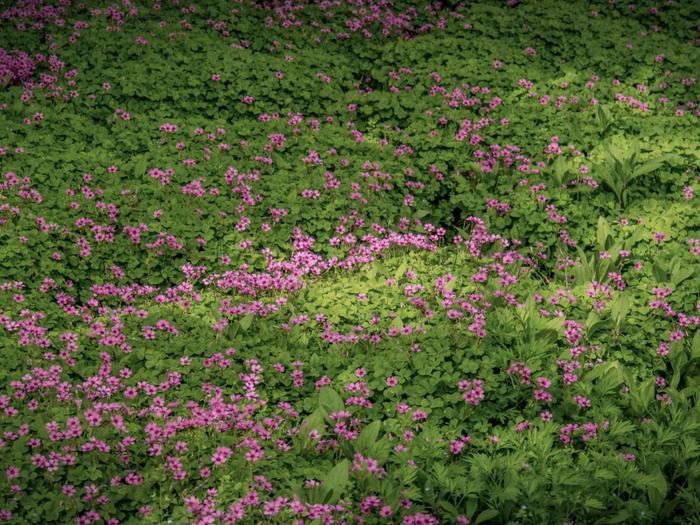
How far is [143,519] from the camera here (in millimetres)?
4113

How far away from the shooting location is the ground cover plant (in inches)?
168

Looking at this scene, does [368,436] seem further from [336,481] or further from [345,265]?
[345,265]

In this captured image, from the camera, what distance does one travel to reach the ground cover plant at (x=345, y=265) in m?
4.28

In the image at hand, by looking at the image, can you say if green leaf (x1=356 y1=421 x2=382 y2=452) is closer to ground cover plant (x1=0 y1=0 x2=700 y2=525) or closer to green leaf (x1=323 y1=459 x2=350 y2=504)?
ground cover plant (x1=0 y1=0 x2=700 y2=525)

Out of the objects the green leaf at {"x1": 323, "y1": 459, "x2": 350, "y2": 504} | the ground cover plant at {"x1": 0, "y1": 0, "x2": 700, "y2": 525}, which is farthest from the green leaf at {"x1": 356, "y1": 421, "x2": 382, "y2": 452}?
the green leaf at {"x1": 323, "y1": 459, "x2": 350, "y2": 504}

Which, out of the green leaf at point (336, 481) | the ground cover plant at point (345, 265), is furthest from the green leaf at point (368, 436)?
the green leaf at point (336, 481)

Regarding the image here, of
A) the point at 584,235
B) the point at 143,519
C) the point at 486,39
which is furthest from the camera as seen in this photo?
the point at 486,39

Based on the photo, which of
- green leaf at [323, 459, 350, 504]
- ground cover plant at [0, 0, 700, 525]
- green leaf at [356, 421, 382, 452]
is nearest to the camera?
green leaf at [323, 459, 350, 504]

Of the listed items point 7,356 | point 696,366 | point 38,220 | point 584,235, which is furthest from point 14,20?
point 696,366

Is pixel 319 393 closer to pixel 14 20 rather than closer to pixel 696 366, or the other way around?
pixel 696 366

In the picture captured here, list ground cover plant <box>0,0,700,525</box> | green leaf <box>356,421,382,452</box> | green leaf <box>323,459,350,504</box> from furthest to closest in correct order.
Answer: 1. green leaf <box>356,421,382,452</box>
2. ground cover plant <box>0,0,700,525</box>
3. green leaf <box>323,459,350,504</box>

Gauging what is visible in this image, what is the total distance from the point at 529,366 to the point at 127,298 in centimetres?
303

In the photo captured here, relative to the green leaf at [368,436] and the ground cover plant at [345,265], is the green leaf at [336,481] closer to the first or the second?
the ground cover plant at [345,265]

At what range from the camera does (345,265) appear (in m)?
6.33
